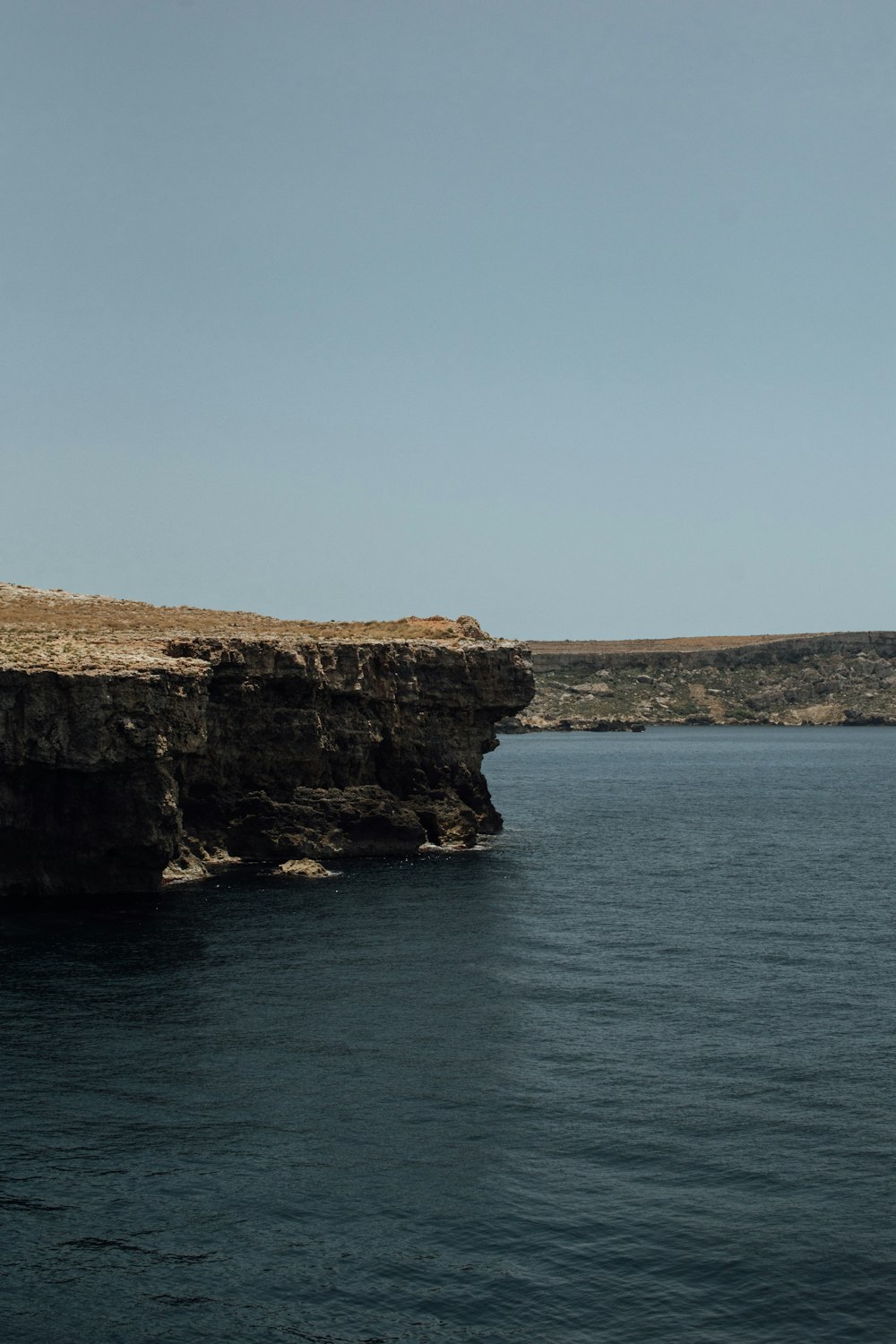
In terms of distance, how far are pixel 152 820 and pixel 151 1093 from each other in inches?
1109

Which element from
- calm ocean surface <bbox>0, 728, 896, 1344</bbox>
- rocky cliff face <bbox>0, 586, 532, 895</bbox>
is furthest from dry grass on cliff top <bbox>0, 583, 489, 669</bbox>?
calm ocean surface <bbox>0, 728, 896, 1344</bbox>

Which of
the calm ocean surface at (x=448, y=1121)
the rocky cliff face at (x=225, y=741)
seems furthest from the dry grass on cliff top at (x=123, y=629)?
the calm ocean surface at (x=448, y=1121)

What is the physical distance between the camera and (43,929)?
192ft

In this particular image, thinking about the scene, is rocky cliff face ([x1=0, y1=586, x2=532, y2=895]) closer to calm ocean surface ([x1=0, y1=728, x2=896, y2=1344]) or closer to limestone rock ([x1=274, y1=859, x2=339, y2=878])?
limestone rock ([x1=274, y1=859, x2=339, y2=878])

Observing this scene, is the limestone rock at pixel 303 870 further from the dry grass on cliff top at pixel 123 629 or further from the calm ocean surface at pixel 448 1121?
the dry grass on cliff top at pixel 123 629

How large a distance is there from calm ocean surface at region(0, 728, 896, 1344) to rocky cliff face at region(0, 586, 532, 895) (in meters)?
5.19

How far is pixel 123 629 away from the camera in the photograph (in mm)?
79625

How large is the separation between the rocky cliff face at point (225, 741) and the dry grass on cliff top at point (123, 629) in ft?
0.97

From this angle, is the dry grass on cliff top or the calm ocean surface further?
the dry grass on cliff top

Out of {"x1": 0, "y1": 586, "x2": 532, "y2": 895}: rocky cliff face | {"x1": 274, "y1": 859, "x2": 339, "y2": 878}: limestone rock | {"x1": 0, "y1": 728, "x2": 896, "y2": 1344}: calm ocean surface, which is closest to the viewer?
{"x1": 0, "y1": 728, "x2": 896, "y2": 1344}: calm ocean surface

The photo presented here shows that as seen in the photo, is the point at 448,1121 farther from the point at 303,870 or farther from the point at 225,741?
the point at 225,741

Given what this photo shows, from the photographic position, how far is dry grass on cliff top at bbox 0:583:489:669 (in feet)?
220

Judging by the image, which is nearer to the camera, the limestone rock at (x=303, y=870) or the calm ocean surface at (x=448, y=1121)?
the calm ocean surface at (x=448, y=1121)

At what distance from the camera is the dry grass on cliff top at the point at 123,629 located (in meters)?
67.2
